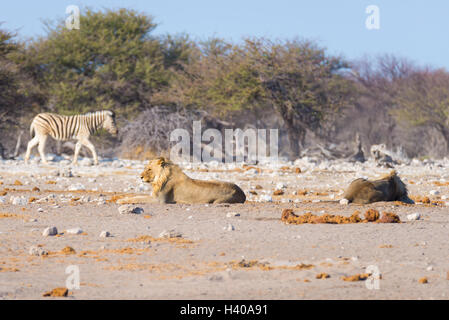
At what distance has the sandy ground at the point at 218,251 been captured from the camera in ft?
18.7

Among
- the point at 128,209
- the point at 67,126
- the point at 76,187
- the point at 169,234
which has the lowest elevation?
the point at 169,234

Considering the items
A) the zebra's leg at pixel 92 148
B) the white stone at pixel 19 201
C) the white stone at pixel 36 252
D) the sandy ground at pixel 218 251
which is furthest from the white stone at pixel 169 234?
the zebra's leg at pixel 92 148

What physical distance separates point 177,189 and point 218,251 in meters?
3.86

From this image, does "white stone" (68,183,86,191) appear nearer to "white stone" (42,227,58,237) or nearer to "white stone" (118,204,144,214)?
"white stone" (118,204,144,214)

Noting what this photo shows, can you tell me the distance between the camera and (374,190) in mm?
11008

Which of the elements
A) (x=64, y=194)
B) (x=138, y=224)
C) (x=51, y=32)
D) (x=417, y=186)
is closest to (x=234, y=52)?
(x=51, y=32)

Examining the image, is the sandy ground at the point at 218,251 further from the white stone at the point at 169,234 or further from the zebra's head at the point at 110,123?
the zebra's head at the point at 110,123

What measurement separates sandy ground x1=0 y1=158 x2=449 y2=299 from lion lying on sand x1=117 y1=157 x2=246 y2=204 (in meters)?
0.26

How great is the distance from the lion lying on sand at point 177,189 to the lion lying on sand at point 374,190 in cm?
175

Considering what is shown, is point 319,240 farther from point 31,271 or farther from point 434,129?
point 434,129

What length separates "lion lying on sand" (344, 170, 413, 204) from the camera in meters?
11.0

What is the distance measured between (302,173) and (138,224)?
31.8 ft

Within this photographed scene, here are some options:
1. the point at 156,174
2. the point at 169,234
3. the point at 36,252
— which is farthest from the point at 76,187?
the point at 36,252

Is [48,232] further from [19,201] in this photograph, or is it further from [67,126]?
[67,126]
